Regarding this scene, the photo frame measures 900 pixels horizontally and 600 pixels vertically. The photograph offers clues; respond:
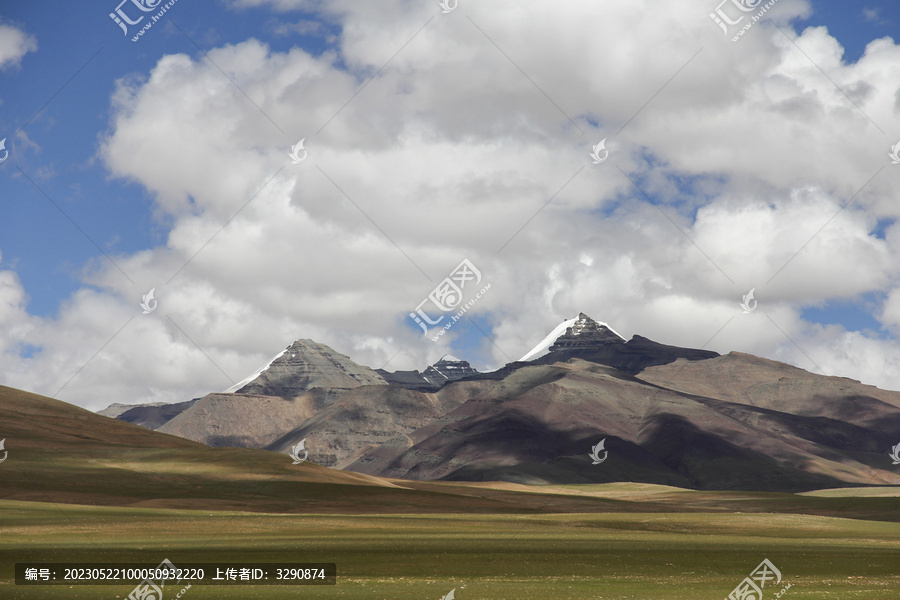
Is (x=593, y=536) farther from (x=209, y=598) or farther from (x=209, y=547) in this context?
(x=209, y=598)

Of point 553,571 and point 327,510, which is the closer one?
point 553,571

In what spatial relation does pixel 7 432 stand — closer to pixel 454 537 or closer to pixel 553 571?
pixel 454 537

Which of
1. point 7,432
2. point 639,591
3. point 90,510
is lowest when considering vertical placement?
point 639,591

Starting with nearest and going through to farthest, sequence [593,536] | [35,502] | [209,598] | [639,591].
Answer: [209,598] → [639,591] → [593,536] → [35,502]

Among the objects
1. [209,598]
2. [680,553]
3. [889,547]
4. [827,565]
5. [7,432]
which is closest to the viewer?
[209,598]

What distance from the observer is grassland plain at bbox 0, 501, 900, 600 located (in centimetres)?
3791

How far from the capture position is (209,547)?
53.5 metres

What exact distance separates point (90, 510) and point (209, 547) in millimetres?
38871

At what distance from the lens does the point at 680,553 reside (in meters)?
56.8

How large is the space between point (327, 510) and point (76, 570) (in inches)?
2471

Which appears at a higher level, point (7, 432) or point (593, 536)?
point (7, 432)

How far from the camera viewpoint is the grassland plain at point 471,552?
3791 cm

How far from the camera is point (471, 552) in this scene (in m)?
55.0

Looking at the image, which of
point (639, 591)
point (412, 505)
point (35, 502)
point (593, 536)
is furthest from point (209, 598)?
point (412, 505)
